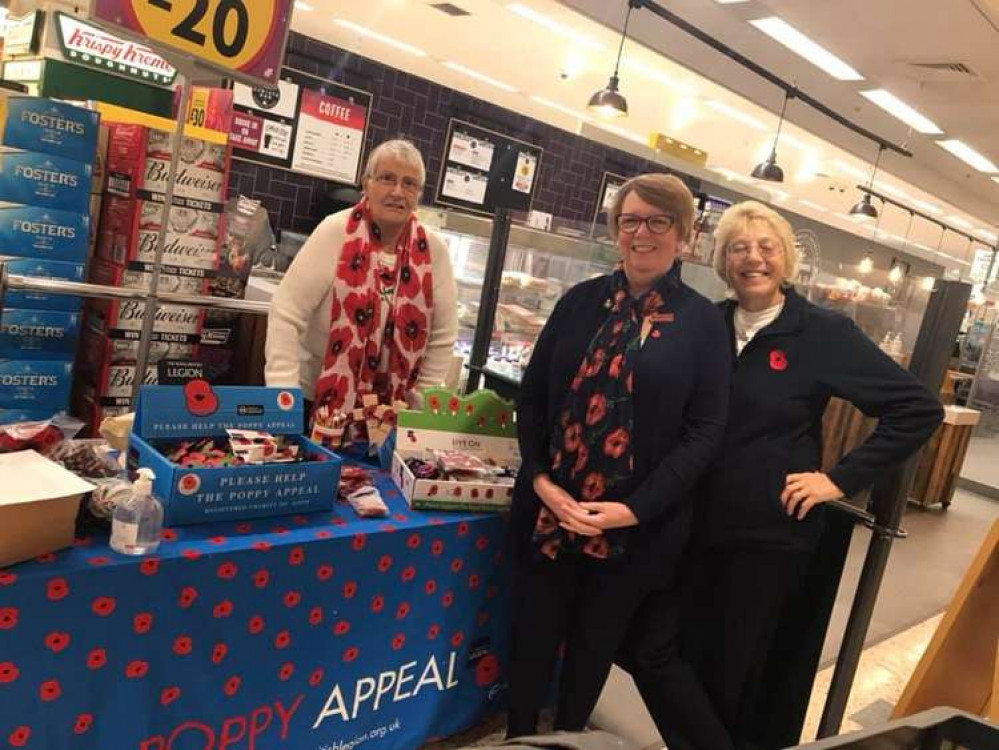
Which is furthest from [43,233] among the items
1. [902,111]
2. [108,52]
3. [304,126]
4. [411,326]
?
[902,111]

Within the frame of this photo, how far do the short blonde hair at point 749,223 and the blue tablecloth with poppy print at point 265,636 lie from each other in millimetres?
957

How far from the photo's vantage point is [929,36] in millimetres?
6629

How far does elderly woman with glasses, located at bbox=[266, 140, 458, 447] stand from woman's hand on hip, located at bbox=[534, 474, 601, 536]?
2.14 feet

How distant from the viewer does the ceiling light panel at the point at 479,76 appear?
857 cm

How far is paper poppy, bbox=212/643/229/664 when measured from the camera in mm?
1647

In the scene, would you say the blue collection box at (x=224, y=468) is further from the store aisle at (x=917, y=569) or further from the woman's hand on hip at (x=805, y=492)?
the store aisle at (x=917, y=569)

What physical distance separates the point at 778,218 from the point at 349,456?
1.34m

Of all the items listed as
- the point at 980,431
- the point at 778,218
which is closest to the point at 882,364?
the point at 778,218

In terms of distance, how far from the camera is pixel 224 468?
1.64 metres

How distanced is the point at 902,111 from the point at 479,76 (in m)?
4.96

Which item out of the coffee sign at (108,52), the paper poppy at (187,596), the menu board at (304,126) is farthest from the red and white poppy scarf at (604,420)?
the menu board at (304,126)

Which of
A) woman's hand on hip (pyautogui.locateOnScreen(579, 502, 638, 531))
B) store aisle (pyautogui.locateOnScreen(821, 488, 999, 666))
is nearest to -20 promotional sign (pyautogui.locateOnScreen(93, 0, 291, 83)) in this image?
woman's hand on hip (pyautogui.locateOnScreen(579, 502, 638, 531))

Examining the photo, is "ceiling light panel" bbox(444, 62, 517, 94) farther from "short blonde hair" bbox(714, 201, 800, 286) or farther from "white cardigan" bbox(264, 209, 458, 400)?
"short blonde hair" bbox(714, 201, 800, 286)

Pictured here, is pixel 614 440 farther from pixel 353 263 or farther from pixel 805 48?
pixel 805 48
